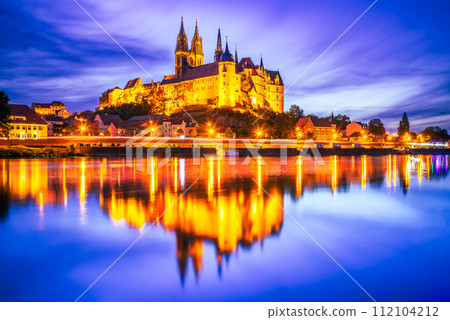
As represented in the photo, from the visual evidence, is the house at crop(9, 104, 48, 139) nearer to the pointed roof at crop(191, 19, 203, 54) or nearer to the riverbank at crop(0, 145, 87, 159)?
the riverbank at crop(0, 145, 87, 159)

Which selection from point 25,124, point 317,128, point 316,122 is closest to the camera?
point 25,124

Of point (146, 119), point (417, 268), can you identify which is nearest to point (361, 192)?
point (417, 268)

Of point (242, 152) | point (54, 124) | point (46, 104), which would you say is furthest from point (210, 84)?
point (46, 104)

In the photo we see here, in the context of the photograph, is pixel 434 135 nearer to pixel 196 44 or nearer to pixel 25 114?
pixel 196 44

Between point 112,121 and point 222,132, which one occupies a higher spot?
point 112,121

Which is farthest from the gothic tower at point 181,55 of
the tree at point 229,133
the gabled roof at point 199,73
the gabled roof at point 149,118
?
the tree at point 229,133

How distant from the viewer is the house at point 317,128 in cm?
10406

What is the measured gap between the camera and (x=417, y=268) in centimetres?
731

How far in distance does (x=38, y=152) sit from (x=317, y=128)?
79.8 m

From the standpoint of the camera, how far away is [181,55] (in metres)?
136

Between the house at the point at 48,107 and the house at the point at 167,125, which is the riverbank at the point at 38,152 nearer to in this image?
the house at the point at 167,125

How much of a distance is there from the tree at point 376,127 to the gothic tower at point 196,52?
66.3 m
